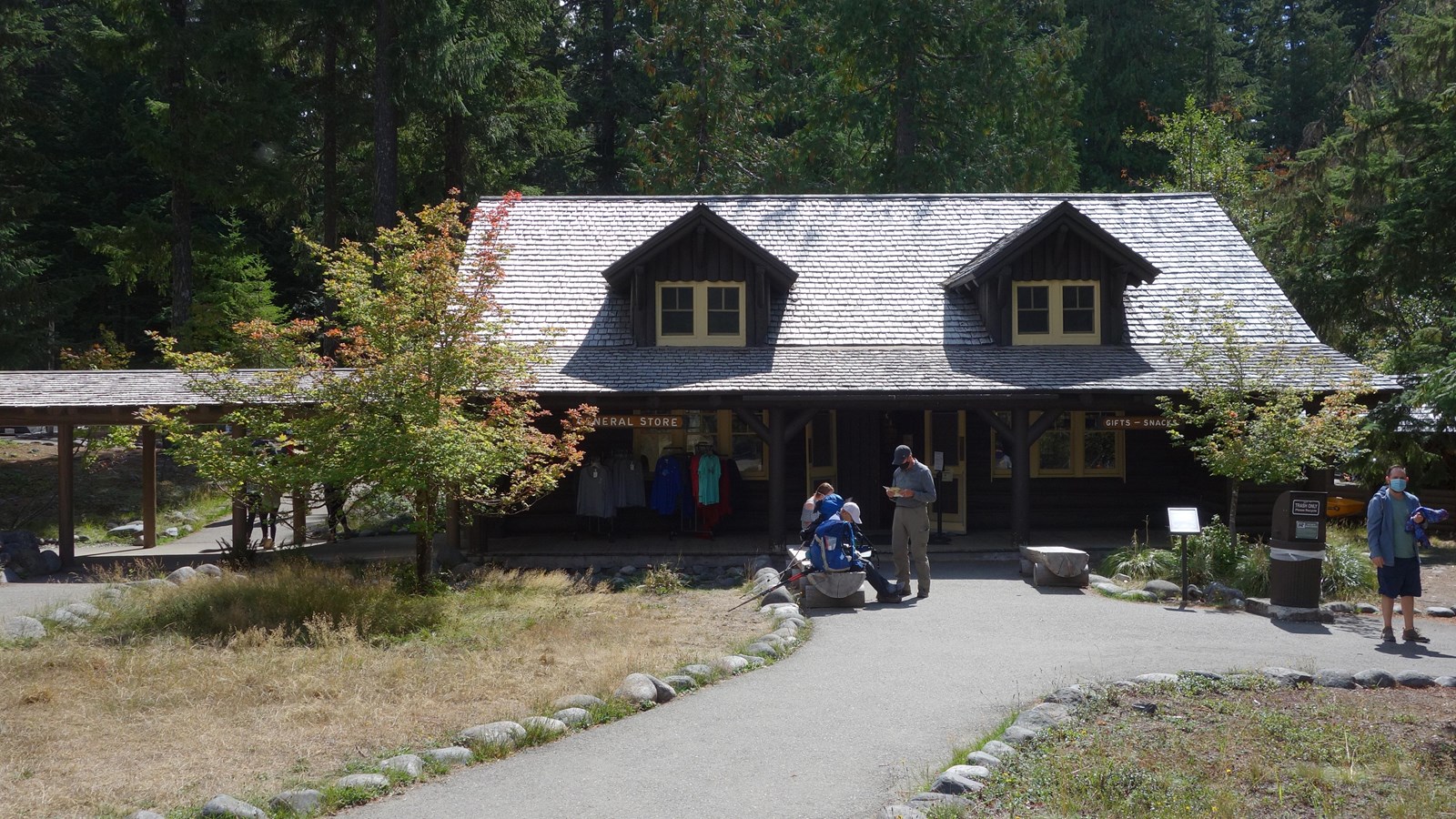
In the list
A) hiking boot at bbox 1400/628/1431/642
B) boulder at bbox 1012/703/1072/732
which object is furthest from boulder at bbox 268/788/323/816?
hiking boot at bbox 1400/628/1431/642

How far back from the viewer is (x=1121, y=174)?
41969 millimetres

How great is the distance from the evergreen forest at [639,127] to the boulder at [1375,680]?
29.5ft

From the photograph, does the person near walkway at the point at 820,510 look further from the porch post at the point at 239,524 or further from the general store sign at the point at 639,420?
the porch post at the point at 239,524

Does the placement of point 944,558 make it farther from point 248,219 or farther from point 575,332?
point 248,219

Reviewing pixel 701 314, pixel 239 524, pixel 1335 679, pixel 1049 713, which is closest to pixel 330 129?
pixel 701 314

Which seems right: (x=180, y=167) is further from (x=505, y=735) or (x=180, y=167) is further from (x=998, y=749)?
(x=998, y=749)

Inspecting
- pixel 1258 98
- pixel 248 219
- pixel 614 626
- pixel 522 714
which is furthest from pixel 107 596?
pixel 1258 98

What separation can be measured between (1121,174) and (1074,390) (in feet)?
87.6

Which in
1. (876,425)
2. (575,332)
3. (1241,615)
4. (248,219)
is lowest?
(1241,615)

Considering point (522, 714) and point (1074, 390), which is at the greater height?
point (1074, 390)

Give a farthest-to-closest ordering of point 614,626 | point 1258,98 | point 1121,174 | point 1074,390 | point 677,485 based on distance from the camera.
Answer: point 1258,98, point 1121,174, point 677,485, point 1074,390, point 614,626

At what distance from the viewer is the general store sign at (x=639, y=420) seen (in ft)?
60.3

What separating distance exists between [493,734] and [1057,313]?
14999 millimetres

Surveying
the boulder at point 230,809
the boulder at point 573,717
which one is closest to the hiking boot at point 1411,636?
the boulder at point 573,717
